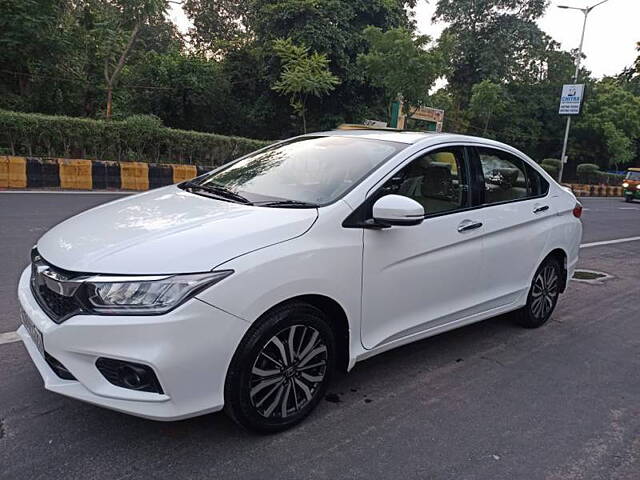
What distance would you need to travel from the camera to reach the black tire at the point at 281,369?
2.44 meters

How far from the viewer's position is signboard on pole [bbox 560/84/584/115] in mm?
26672

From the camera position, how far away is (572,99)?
1075 inches

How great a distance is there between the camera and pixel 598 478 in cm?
249

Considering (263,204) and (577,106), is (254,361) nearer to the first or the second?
(263,204)

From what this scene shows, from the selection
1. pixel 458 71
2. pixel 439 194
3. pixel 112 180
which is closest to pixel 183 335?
pixel 439 194

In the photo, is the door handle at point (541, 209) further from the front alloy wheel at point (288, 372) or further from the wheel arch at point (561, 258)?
the front alloy wheel at point (288, 372)

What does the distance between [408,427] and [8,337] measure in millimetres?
2717

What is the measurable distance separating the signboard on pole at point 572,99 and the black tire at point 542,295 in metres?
25.7

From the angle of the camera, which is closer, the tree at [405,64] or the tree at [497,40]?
the tree at [405,64]

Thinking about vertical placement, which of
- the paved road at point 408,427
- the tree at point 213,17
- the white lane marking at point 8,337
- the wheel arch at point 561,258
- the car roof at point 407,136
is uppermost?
the tree at point 213,17

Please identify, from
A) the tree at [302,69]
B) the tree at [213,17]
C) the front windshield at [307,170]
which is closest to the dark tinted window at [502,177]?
the front windshield at [307,170]

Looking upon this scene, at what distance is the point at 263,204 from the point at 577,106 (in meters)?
28.3

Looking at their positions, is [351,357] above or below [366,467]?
above

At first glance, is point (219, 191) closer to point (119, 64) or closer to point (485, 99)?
point (119, 64)
